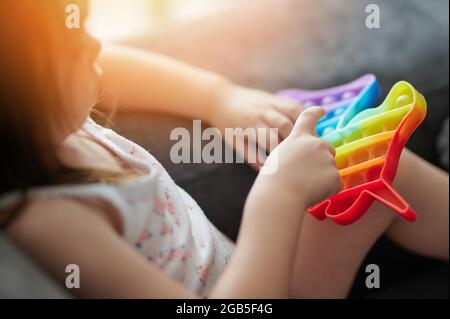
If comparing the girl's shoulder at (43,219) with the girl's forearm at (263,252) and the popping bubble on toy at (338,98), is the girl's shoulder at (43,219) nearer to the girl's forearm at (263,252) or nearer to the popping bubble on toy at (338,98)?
the girl's forearm at (263,252)

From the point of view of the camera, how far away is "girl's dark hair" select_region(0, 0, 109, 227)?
42cm

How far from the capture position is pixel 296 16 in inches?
32.9

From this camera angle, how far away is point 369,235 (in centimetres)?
66

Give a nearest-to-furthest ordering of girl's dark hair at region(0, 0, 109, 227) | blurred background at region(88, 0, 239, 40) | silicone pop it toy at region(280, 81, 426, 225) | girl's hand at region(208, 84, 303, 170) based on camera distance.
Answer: girl's dark hair at region(0, 0, 109, 227)
silicone pop it toy at region(280, 81, 426, 225)
girl's hand at region(208, 84, 303, 170)
blurred background at region(88, 0, 239, 40)

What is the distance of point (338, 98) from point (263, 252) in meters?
0.30

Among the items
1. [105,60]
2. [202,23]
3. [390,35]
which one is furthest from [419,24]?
[105,60]

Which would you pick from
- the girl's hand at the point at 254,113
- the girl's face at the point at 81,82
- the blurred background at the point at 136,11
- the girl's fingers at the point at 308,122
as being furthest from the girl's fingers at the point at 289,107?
→ the blurred background at the point at 136,11

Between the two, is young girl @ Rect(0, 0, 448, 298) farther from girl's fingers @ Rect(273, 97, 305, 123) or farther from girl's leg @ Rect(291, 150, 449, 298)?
girl's fingers @ Rect(273, 97, 305, 123)

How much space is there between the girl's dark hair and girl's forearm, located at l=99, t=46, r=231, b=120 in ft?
0.92

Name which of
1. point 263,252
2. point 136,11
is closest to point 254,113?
point 263,252

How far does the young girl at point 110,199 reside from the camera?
423 mm

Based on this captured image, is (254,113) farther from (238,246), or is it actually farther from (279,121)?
(238,246)

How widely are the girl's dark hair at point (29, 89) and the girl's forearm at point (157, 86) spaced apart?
11.0 inches

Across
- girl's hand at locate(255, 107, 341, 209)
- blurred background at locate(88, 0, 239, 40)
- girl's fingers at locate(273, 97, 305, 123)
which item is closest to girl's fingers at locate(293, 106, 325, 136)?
girl's hand at locate(255, 107, 341, 209)
